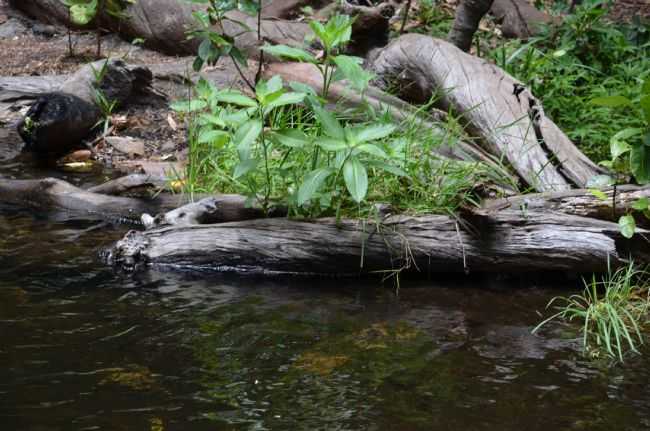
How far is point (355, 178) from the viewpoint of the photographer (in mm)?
3418

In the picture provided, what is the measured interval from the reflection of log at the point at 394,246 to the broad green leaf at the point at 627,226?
0.46 feet

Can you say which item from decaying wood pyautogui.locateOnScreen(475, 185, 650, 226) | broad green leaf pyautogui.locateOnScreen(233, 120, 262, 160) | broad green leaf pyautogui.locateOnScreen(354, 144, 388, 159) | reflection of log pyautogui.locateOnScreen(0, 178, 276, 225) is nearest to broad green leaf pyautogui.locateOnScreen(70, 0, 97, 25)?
reflection of log pyautogui.locateOnScreen(0, 178, 276, 225)

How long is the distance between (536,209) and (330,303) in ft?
3.81

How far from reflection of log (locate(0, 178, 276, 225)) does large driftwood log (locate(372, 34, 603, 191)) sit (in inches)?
73.2

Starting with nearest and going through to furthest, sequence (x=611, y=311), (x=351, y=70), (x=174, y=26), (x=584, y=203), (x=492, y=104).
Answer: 1. (x=611, y=311)
2. (x=351, y=70)
3. (x=584, y=203)
4. (x=492, y=104)
5. (x=174, y=26)

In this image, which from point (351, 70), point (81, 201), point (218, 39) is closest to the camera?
point (351, 70)

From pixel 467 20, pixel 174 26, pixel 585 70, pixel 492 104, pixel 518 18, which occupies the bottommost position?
pixel 492 104

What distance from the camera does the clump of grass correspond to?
3201 millimetres

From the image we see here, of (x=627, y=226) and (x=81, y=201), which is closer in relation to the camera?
(x=627, y=226)

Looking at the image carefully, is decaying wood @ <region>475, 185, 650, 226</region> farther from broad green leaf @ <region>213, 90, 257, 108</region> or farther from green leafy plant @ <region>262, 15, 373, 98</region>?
broad green leaf @ <region>213, 90, 257, 108</region>

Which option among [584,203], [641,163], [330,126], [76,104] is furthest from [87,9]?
[641,163]

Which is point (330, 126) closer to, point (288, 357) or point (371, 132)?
point (371, 132)

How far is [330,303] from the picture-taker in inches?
142

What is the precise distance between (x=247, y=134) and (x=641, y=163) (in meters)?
1.77
